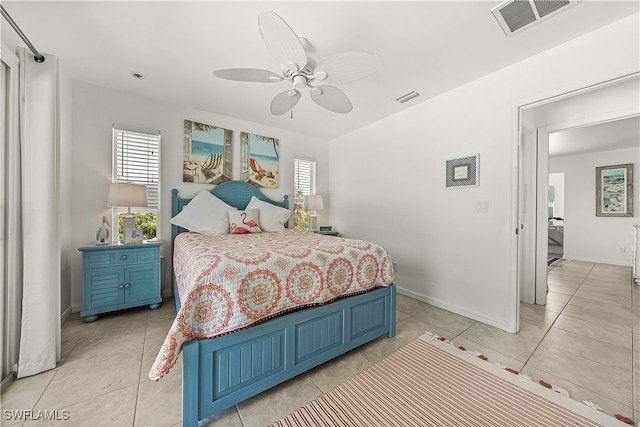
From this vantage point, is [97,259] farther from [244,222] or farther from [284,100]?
[284,100]

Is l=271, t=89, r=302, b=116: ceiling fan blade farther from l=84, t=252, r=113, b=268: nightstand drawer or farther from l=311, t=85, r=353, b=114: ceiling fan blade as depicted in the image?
l=84, t=252, r=113, b=268: nightstand drawer

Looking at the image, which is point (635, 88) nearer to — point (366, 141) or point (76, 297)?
point (366, 141)

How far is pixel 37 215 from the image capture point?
167 centimetres

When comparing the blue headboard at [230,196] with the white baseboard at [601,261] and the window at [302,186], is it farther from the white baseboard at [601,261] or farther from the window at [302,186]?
the white baseboard at [601,261]

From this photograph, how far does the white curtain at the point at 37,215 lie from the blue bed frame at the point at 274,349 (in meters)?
1.33

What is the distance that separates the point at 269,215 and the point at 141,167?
1.72m

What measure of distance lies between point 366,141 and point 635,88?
9.20 feet

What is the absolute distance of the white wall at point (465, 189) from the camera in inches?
77.1

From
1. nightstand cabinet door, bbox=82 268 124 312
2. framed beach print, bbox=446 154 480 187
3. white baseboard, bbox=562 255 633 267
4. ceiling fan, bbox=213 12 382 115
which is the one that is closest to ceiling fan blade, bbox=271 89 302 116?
ceiling fan, bbox=213 12 382 115

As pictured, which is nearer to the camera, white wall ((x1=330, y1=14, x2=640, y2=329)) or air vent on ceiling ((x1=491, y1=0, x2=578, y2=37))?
air vent on ceiling ((x1=491, y1=0, x2=578, y2=37))

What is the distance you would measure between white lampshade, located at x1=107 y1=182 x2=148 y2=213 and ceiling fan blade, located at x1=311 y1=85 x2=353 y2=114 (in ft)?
7.26

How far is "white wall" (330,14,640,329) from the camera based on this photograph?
1.96 m

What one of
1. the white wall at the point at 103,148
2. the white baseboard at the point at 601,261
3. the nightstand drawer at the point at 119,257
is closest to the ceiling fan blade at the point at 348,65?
the white wall at the point at 103,148

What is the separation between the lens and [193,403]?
124 centimetres
